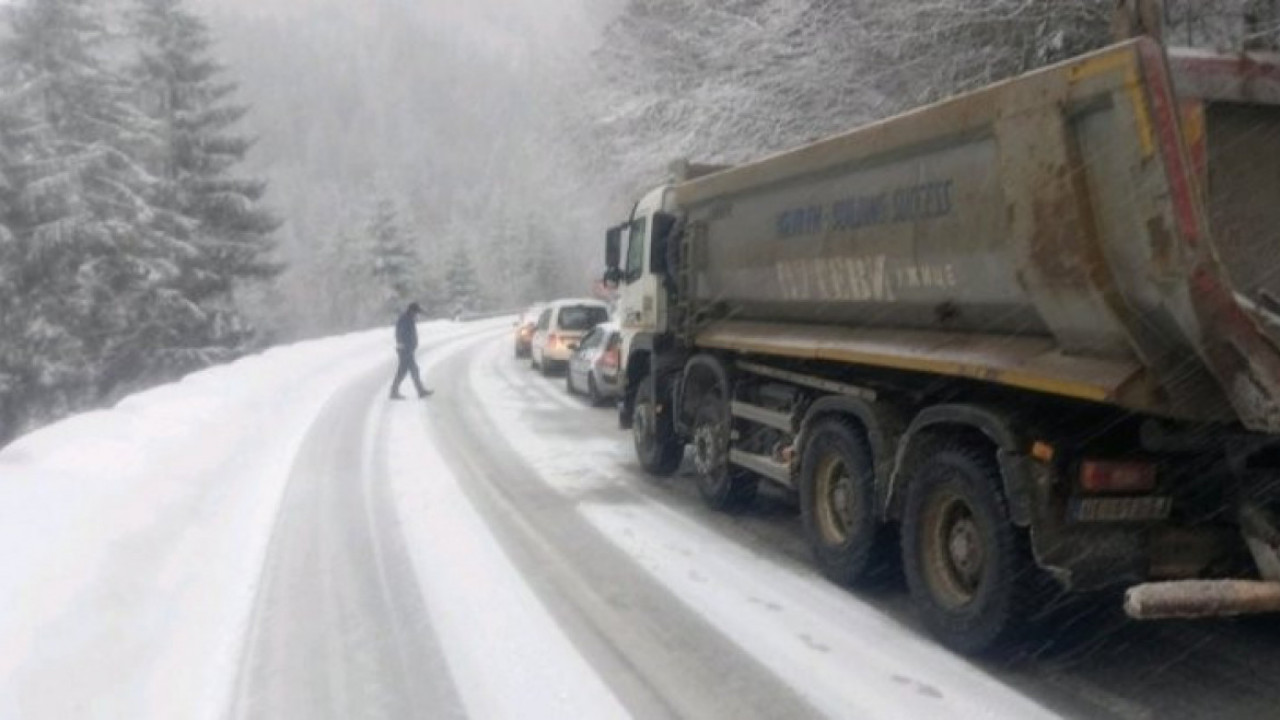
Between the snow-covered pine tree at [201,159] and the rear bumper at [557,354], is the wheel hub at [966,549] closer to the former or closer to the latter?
the rear bumper at [557,354]

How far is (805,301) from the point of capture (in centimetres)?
808

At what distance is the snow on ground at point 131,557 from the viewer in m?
5.38

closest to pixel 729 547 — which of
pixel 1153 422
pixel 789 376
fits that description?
Answer: pixel 789 376

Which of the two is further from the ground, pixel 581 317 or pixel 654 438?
pixel 581 317

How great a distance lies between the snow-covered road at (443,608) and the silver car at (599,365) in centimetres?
647

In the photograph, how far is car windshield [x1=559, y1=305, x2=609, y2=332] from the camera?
82.8 feet

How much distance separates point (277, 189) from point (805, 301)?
141m

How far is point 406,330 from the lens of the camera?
20.1 m

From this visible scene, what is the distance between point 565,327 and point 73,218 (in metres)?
12.3

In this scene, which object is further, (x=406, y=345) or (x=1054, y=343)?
(x=406, y=345)

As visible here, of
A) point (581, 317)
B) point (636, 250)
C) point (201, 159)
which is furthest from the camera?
point (201, 159)

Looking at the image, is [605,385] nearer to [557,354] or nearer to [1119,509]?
[557,354]

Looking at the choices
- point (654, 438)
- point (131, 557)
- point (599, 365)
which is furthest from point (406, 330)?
point (131, 557)

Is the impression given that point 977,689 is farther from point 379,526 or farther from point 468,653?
point 379,526
